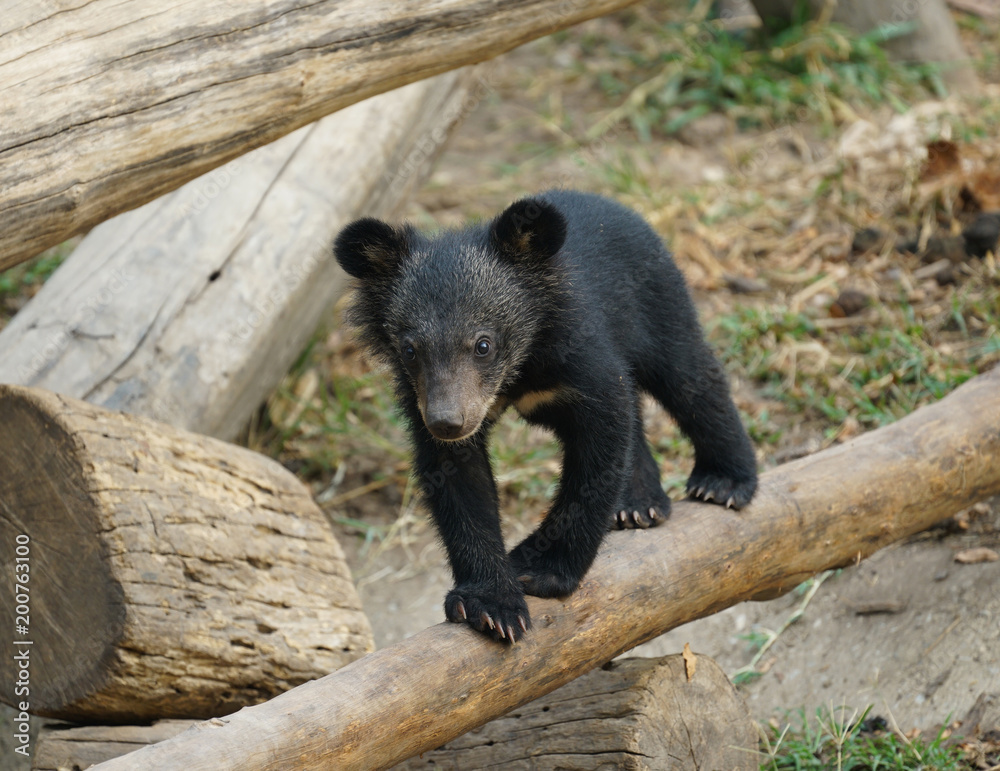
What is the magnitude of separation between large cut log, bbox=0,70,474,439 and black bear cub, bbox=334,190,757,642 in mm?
1536

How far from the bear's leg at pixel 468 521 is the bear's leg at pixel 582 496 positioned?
0.12 metres

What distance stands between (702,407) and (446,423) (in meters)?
1.48

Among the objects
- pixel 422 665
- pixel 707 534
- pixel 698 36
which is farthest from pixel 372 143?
pixel 698 36

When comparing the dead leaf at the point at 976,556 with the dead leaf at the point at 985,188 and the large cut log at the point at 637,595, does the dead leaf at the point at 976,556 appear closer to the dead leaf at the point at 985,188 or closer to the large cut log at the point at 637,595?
the large cut log at the point at 637,595

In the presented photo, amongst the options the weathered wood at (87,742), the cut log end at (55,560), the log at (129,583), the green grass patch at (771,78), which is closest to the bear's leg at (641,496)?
the log at (129,583)

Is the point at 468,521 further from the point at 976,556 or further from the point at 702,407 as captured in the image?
the point at 976,556

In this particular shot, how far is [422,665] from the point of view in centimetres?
301

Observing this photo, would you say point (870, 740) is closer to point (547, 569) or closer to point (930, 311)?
point (547, 569)

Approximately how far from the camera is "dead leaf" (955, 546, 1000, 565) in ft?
15.0

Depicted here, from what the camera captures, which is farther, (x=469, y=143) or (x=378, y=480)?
(x=469, y=143)

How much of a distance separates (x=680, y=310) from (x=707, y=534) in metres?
1.02

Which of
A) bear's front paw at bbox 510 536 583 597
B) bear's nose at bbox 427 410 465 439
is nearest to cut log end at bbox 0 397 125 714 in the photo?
bear's nose at bbox 427 410 465 439

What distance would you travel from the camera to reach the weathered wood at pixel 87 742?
137 inches

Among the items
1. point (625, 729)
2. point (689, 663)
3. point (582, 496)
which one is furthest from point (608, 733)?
point (582, 496)
